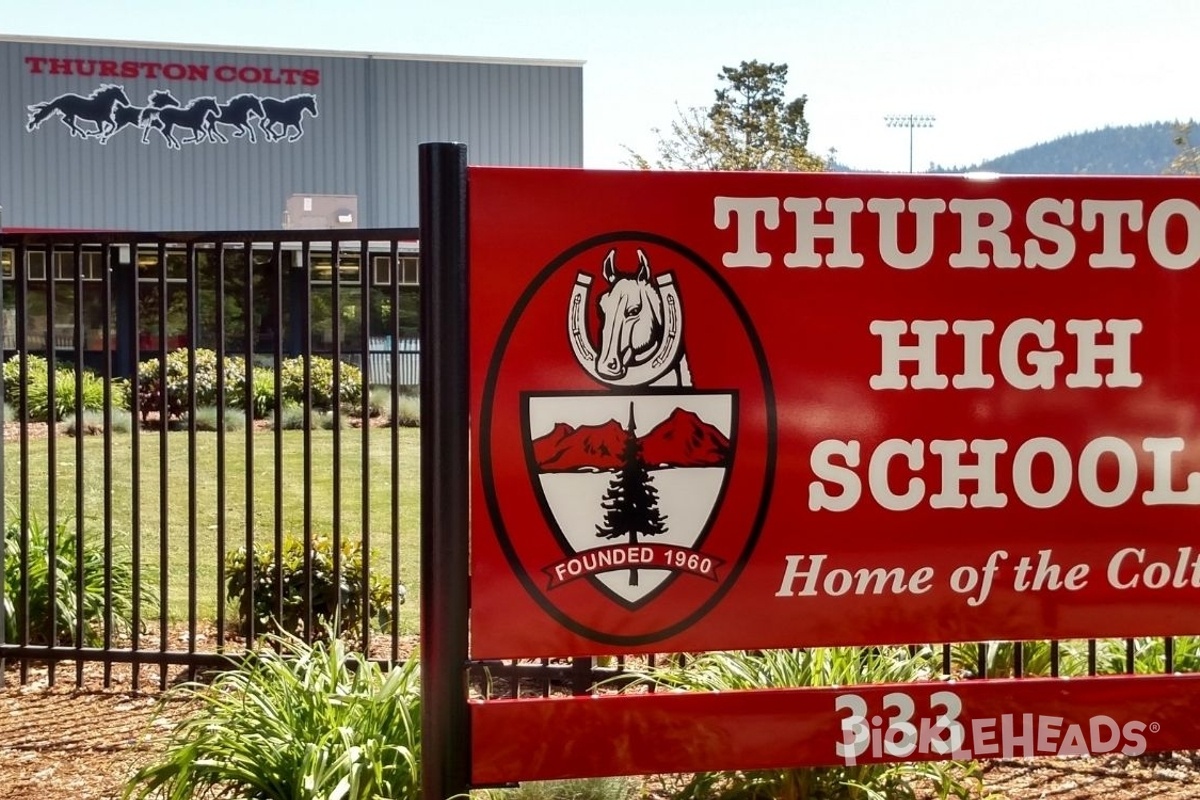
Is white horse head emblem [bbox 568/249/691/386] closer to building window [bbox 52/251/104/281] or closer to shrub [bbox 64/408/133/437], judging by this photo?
shrub [bbox 64/408/133/437]

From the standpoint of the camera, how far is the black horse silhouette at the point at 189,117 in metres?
31.3

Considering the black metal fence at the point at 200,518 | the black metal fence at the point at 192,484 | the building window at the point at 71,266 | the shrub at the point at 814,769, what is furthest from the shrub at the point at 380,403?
the shrub at the point at 814,769

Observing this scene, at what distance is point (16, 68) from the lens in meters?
30.5

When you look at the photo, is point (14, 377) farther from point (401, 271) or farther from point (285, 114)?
point (285, 114)

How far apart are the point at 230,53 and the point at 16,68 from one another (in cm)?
476

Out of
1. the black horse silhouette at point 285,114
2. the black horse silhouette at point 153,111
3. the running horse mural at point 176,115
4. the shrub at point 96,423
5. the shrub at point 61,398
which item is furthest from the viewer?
the black horse silhouette at point 285,114

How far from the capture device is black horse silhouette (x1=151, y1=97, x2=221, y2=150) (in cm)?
3130

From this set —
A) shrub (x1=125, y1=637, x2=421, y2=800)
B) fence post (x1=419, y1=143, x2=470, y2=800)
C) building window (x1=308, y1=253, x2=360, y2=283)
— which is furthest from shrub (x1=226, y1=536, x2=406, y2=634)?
building window (x1=308, y1=253, x2=360, y2=283)

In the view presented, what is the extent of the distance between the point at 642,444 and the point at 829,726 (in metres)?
0.80

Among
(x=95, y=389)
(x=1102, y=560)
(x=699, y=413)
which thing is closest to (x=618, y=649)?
(x=699, y=413)

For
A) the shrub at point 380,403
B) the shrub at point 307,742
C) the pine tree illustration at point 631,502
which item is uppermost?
the shrub at point 380,403

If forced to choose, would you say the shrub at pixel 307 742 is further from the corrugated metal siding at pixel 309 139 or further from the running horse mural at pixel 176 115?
the running horse mural at pixel 176 115

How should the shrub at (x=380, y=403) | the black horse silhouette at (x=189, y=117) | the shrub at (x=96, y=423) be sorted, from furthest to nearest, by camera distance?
the black horse silhouette at (x=189, y=117) → the shrub at (x=380, y=403) → the shrub at (x=96, y=423)

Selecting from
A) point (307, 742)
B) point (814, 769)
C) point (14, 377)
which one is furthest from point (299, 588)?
point (14, 377)
